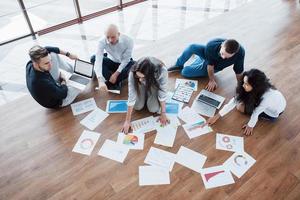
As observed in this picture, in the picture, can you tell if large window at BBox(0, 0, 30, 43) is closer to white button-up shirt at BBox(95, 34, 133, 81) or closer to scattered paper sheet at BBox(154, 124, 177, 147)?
white button-up shirt at BBox(95, 34, 133, 81)

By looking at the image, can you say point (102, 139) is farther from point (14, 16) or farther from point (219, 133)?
point (14, 16)

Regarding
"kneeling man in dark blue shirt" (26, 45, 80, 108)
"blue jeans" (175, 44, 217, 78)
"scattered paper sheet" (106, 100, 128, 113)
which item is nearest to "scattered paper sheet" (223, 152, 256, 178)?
"blue jeans" (175, 44, 217, 78)

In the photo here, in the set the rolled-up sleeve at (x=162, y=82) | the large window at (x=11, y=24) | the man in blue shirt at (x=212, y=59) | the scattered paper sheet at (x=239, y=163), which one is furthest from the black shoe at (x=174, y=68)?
the large window at (x=11, y=24)

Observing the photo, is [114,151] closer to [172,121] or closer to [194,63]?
[172,121]

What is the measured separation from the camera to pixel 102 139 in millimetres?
2596

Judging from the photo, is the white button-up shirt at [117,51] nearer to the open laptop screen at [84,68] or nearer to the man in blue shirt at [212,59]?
the open laptop screen at [84,68]

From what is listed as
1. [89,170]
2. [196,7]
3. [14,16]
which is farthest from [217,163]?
[14,16]

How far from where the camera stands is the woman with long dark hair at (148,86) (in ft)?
7.21

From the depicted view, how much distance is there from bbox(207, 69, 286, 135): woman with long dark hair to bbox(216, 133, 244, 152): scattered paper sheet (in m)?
0.13

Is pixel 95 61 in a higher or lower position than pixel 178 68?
higher

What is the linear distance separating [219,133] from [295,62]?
1.62 meters

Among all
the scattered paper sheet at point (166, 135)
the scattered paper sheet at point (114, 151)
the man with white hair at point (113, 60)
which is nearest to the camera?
the scattered paper sheet at point (114, 151)

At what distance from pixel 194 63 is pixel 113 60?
974mm

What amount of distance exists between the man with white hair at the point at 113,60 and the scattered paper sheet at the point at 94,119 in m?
0.27
